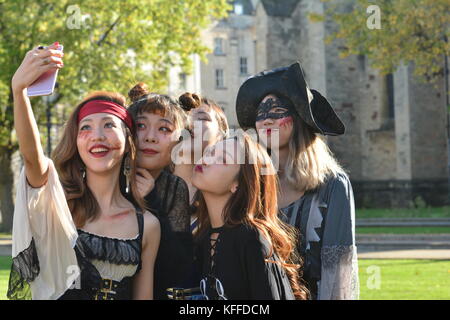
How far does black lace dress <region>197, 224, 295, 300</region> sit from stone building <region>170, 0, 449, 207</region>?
90.1ft

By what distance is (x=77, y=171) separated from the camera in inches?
141

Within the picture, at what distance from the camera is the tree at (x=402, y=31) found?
2033 cm

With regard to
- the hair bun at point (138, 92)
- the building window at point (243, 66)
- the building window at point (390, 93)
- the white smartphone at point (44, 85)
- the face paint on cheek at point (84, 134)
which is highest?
the building window at point (243, 66)

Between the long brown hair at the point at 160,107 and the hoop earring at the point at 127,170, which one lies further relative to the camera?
the long brown hair at the point at 160,107

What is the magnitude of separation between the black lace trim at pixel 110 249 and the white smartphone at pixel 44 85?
0.64 metres

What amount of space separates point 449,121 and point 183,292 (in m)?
26.8

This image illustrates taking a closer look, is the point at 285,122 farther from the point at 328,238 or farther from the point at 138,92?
the point at 138,92

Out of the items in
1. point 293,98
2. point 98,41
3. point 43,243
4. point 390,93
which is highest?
point 98,41

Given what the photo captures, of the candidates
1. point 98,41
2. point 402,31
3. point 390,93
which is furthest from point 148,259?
point 390,93

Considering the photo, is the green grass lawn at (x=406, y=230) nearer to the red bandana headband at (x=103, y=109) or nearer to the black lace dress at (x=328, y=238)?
the black lace dress at (x=328, y=238)

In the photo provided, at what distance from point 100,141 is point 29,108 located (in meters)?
0.41

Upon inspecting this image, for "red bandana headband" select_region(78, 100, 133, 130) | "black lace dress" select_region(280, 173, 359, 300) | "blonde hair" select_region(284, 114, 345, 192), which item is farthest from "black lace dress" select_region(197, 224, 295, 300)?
"red bandana headband" select_region(78, 100, 133, 130)

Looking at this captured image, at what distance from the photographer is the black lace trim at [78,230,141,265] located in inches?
133

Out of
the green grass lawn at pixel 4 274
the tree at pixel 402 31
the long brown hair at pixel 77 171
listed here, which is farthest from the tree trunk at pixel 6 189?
the long brown hair at pixel 77 171
